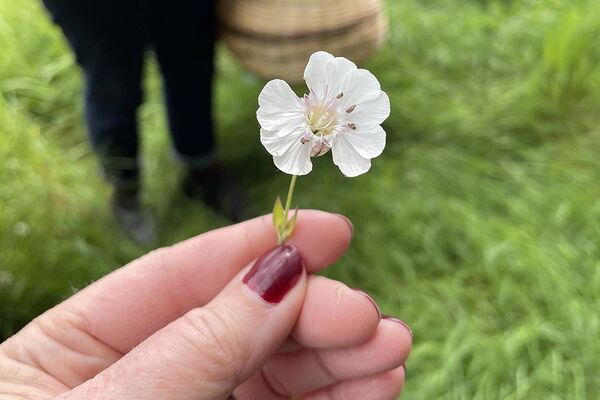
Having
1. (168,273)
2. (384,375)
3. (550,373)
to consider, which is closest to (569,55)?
(550,373)

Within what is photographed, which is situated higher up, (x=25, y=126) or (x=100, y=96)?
(x=100, y=96)

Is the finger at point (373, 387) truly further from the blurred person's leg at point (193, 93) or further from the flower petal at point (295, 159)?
the blurred person's leg at point (193, 93)

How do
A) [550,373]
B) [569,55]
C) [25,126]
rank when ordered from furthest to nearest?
1. [569,55]
2. [25,126]
3. [550,373]

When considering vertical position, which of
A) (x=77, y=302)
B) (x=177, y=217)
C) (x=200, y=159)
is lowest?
(x=177, y=217)

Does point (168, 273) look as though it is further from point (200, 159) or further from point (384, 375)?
point (200, 159)

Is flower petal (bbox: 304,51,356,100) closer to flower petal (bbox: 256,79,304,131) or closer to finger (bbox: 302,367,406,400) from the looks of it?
flower petal (bbox: 256,79,304,131)

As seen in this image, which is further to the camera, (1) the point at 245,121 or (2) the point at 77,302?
(1) the point at 245,121

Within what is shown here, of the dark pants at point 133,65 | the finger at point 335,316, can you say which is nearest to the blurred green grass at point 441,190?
the dark pants at point 133,65

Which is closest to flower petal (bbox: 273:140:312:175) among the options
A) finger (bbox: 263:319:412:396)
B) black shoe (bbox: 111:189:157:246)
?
finger (bbox: 263:319:412:396)
